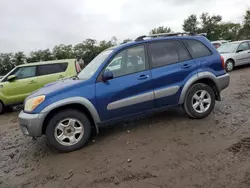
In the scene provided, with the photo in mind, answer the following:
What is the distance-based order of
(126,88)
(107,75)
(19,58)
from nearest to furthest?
1. (107,75)
2. (126,88)
3. (19,58)

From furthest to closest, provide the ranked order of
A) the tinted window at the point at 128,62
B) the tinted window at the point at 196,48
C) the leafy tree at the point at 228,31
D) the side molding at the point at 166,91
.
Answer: the leafy tree at the point at 228,31, the tinted window at the point at 196,48, the side molding at the point at 166,91, the tinted window at the point at 128,62

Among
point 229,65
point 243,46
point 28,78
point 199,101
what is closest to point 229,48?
point 243,46

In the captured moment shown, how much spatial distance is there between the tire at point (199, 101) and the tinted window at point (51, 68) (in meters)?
5.77

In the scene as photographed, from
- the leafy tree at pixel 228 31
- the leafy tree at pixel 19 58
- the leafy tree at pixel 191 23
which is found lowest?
the leafy tree at pixel 19 58

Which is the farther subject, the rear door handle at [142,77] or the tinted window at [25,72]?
the tinted window at [25,72]

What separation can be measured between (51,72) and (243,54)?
32.4 feet

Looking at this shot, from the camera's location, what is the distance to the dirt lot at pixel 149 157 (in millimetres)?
3344

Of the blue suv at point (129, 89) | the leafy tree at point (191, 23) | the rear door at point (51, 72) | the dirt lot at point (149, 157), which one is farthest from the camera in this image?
the leafy tree at point (191, 23)

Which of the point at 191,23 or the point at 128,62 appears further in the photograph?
the point at 191,23

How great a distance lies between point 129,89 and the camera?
4.80 m

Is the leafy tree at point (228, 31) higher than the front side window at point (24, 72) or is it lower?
higher

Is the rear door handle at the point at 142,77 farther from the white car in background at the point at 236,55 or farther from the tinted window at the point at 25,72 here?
the white car in background at the point at 236,55

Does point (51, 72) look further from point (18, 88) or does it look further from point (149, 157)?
point (149, 157)

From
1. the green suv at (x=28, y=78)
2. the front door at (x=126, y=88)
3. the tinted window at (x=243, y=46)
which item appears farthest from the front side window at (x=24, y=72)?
the tinted window at (x=243, y=46)
